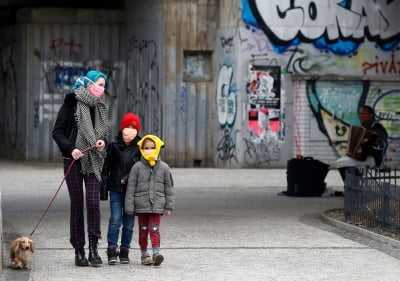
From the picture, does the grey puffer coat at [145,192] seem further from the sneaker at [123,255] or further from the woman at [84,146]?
the sneaker at [123,255]

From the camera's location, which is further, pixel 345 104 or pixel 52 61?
pixel 52 61

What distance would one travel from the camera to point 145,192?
11.9 m

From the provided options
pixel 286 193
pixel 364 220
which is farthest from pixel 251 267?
pixel 286 193

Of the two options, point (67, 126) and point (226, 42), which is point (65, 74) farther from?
point (67, 126)

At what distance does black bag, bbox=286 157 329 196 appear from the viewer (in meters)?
21.2

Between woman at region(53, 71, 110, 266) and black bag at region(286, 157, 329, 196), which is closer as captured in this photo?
woman at region(53, 71, 110, 266)

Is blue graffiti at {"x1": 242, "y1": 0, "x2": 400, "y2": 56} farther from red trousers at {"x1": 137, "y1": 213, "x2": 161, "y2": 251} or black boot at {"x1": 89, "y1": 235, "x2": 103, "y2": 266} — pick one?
black boot at {"x1": 89, "y1": 235, "x2": 103, "y2": 266}

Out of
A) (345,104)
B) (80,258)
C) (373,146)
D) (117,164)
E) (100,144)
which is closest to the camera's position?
(100,144)

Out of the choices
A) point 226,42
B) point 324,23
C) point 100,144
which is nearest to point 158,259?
point 100,144

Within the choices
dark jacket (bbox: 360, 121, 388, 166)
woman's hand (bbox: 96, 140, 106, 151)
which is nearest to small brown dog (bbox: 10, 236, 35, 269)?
woman's hand (bbox: 96, 140, 106, 151)

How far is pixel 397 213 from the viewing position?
14359 millimetres

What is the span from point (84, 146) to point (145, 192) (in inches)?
29.2

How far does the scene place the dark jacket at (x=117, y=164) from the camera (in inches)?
473

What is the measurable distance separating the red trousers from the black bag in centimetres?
931
